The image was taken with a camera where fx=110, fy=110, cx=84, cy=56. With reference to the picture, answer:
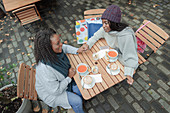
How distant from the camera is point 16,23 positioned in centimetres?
532

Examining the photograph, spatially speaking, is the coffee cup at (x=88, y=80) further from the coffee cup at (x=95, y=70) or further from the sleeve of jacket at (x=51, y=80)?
the sleeve of jacket at (x=51, y=80)

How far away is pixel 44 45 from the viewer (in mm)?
1747

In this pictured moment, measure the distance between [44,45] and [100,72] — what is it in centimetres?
115

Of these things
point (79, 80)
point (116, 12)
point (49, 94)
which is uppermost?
point (116, 12)

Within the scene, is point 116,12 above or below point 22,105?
above

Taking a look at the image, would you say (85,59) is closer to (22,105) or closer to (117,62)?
(117,62)

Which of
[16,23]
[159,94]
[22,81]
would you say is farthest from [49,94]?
[16,23]

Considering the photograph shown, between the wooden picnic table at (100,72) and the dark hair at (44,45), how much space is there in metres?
0.62

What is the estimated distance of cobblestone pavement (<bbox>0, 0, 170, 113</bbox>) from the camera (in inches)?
114

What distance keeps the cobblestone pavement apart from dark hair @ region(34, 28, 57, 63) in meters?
1.83

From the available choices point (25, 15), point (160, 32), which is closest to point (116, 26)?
point (160, 32)

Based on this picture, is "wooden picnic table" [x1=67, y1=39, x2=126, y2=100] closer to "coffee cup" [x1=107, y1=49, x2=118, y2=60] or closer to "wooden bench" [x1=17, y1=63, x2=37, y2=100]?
"coffee cup" [x1=107, y1=49, x2=118, y2=60]

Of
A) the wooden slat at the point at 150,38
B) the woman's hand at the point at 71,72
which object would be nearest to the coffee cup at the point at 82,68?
A: the woman's hand at the point at 71,72

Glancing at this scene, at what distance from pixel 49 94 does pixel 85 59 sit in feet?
3.36
